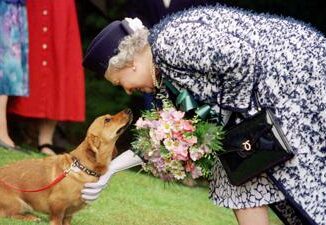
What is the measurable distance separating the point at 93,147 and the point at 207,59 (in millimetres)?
1660

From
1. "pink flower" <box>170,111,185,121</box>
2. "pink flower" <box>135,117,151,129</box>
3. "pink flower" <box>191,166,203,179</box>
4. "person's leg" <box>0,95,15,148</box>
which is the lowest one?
"person's leg" <box>0,95,15,148</box>

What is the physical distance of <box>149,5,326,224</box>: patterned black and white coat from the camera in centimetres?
358

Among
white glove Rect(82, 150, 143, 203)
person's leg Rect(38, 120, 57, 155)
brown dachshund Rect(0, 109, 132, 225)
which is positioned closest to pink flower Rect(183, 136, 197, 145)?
white glove Rect(82, 150, 143, 203)

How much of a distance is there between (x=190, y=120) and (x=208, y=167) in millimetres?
256

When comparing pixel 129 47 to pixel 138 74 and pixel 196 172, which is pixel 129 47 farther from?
pixel 196 172

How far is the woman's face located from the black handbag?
45cm

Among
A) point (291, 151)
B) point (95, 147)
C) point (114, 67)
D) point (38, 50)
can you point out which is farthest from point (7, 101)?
point (291, 151)

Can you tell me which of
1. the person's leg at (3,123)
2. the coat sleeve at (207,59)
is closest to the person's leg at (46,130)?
the person's leg at (3,123)

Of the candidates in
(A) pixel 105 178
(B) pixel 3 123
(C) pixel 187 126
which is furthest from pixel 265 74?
(B) pixel 3 123

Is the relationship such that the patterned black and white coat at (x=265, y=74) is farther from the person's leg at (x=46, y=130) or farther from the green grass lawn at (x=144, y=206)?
the person's leg at (x=46, y=130)

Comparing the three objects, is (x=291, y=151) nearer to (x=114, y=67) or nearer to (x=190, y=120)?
(x=190, y=120)

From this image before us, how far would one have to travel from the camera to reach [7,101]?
310 inches

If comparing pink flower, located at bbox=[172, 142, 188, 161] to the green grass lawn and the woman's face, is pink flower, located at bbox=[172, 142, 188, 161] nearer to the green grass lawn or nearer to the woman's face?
the woman's face

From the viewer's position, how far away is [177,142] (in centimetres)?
382
